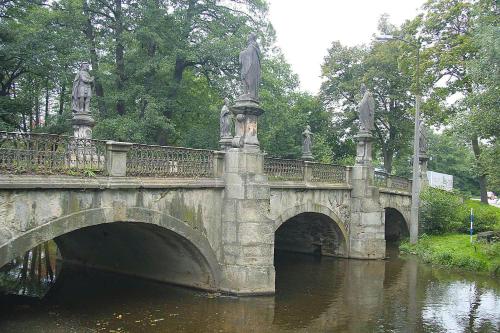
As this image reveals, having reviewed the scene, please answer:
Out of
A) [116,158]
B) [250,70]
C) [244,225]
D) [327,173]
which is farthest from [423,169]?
[116,158]

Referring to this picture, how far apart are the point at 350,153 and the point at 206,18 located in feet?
53.9

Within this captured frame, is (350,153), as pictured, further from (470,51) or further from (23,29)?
(23,29)

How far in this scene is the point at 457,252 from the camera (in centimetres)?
1867

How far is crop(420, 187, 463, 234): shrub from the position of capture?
884 inches

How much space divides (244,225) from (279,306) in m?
2.19

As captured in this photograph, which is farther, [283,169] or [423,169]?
[423,169]

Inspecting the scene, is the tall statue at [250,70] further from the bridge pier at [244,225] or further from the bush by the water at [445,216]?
the bush by the water at [445,216]

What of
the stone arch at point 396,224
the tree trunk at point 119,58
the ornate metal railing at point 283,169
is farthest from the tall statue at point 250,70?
the stone arch at point 396,224

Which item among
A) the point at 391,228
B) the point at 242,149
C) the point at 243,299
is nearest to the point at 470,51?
the point at 391,228

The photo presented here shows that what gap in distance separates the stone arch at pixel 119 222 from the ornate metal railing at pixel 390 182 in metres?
10.2

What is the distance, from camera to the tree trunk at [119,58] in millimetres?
20695

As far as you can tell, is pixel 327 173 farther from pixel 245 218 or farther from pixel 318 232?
pixel 245 218

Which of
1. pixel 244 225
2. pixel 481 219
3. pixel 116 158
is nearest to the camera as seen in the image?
pixel 116 158

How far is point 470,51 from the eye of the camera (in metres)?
24.3
